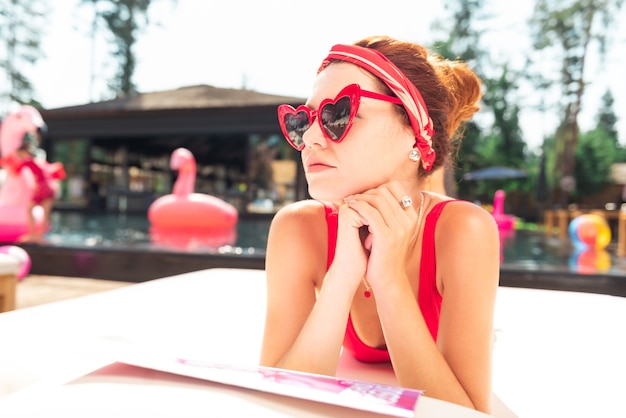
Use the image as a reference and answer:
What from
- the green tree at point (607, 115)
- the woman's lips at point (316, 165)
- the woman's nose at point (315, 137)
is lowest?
the woman's lips at point (316, 165)

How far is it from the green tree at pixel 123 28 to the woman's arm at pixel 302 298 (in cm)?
2805

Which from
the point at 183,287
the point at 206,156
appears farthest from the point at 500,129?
the point at 183,287

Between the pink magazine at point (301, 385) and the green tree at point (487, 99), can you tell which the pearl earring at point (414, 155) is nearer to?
the pink magazine at point (301, 385)

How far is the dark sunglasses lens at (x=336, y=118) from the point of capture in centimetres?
105

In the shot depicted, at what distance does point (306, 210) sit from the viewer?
133 cm

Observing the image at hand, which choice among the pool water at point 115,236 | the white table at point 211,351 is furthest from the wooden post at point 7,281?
the pool water at point 115,236

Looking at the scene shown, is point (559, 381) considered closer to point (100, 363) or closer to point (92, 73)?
point (100, 363)

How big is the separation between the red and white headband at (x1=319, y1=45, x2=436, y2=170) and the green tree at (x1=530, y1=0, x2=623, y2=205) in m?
21.7

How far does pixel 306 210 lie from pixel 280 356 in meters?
0.41

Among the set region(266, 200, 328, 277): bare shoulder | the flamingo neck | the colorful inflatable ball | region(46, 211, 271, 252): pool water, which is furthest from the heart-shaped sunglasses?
the flamingo neck

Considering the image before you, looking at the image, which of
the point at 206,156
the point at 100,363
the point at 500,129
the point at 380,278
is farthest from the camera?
the point at 500,129

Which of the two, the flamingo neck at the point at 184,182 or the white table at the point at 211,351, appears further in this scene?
the flamingo neck at the point at 184,182

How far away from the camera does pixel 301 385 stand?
75cm

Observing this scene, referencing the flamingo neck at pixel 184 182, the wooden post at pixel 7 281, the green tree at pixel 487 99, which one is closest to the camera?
the wooden post at pixel 7 281
